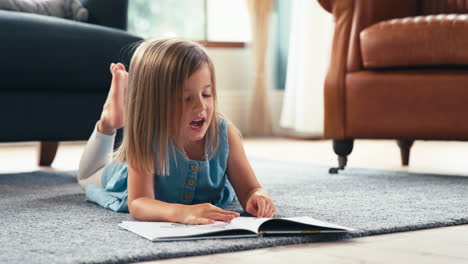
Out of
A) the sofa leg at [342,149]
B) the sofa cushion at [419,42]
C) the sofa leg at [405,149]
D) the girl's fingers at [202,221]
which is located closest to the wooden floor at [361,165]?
the sofa leg at [405,149]

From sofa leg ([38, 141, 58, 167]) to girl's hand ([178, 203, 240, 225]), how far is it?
1478mm

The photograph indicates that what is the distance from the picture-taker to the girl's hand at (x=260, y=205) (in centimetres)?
125

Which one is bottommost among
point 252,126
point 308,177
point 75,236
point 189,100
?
point 252,126

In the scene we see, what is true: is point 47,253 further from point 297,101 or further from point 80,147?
point 297,101

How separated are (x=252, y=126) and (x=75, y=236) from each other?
303cm

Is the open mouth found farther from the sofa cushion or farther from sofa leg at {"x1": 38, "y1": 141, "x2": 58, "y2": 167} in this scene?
sofa leg at {"x1": 38, "y1": 141, "x2": 58, "y2": 167}

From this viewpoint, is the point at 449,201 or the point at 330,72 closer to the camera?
the point at 449,201

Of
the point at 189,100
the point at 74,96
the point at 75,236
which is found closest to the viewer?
the point at 75,236

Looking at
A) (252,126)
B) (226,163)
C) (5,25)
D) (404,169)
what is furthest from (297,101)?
(226,163)

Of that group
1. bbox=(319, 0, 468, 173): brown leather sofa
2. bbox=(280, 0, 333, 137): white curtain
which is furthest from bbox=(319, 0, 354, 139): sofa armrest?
bbox=(280, 0, 333, 137): white curtain

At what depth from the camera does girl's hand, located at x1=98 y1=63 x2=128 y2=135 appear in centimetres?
165

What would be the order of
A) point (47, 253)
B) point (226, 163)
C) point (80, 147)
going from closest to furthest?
point (47, 253) < point (226, 163) < point (80, 147)

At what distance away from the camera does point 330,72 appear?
2.17m

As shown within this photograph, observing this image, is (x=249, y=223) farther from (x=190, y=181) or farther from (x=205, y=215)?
(x=190, y=181)
